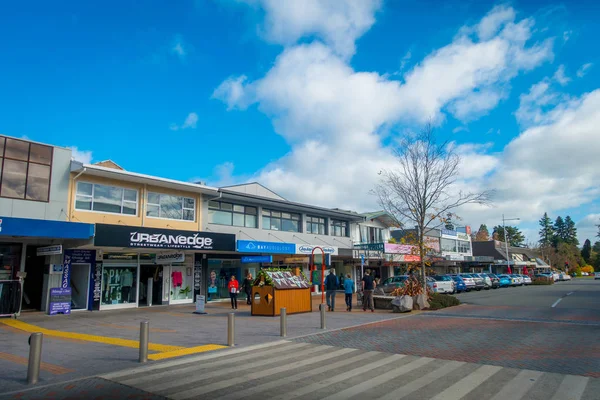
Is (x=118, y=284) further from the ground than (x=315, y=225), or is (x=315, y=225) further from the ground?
(x=315, y=225)

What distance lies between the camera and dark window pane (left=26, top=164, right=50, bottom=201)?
673 inches

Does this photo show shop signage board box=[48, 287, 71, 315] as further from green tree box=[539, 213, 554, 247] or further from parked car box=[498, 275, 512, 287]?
green tree box=[539, 213, 554, 247]

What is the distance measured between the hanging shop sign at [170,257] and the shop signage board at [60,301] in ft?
14.8

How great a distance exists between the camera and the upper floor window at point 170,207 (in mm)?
21344

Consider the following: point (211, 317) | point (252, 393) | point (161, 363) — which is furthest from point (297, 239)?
point (252, 393)

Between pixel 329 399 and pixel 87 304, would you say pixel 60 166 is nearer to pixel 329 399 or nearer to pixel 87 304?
pixel 87 304

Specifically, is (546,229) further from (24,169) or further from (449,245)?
(24,169)

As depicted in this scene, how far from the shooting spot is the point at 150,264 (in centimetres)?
2203

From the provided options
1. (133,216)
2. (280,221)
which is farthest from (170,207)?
(280,221)

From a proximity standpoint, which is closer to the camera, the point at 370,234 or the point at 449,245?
the point at 370,234

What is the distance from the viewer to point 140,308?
68.3 feet

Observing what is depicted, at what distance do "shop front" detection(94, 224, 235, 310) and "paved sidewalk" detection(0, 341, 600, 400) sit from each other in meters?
10.6

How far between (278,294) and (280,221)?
12326mm

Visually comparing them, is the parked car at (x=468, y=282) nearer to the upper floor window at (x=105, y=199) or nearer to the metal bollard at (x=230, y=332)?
the upper floor window at (x=105, y=199)
